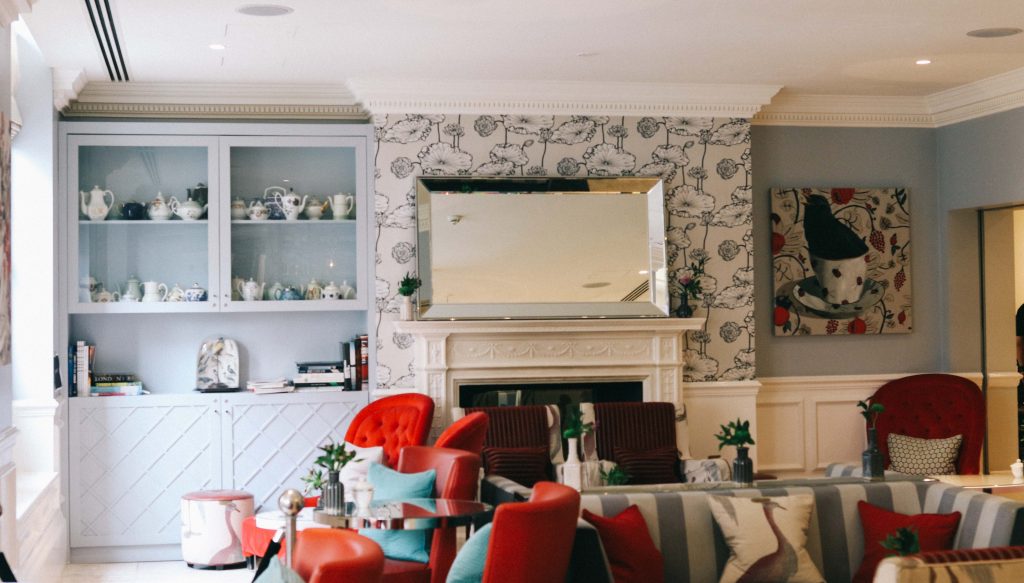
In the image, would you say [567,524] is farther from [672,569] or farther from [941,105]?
[941,105]

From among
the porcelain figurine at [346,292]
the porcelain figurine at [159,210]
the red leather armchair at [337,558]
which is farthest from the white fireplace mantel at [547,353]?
the red leather armchair at [337,558]

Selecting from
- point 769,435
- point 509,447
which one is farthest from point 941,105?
point 509,447

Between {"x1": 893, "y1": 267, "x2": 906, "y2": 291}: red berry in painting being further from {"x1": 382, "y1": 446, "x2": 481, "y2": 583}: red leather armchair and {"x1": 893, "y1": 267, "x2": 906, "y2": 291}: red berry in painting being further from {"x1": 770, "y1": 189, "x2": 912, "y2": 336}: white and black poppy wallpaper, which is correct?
{"x1": 382, "y1": 446, "x2": 481, "y2": 583}: red leather armchair

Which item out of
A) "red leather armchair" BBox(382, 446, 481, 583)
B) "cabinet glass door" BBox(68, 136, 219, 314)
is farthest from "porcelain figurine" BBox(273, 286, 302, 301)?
"red leather armchair" BBox(382, 446, 481, 583)

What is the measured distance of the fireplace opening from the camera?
6.77 m

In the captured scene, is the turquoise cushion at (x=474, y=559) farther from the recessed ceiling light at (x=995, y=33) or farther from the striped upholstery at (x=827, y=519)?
the recessed ceiling light at (x=995, y=33)

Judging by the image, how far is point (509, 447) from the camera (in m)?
6.32

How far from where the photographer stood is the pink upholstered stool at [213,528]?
20.3 feet

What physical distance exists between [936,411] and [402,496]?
12.9 ft

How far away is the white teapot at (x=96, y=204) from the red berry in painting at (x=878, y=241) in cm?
476

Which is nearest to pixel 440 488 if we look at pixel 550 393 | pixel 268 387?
pixel 550 393

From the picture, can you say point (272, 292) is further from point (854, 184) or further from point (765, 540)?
point (854, 184)

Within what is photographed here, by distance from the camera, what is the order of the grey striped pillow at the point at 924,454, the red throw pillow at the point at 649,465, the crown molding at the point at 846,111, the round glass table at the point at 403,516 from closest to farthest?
the round glass table at the point at 403,516 < the red throw pillow at the point at 649,465 < the grey striped pillow at the point at 924,454 < the crown molding at the point at 846,111

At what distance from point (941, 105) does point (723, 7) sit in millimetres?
2941
